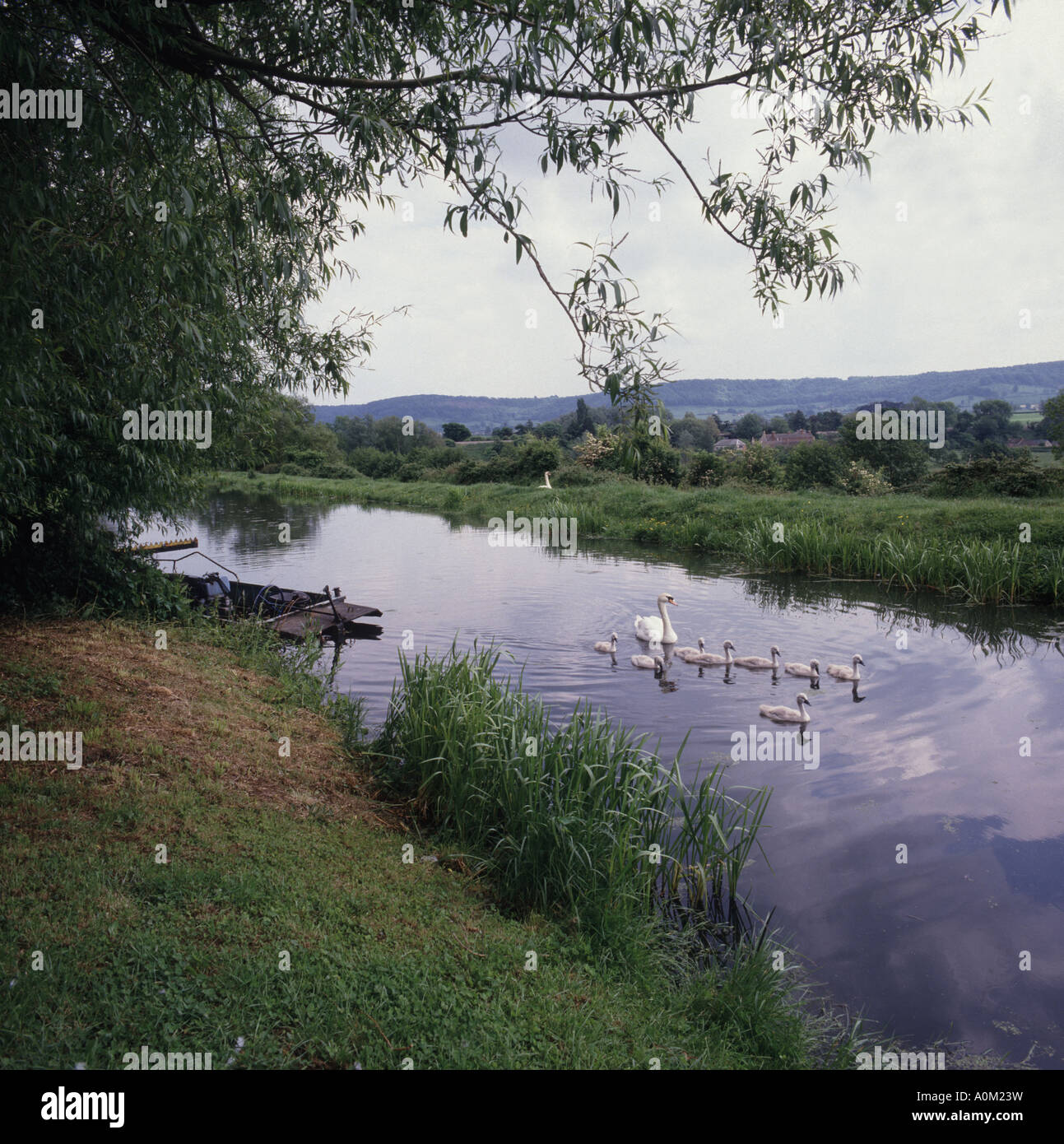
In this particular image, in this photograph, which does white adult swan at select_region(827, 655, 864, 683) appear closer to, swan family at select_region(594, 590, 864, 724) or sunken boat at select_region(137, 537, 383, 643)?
swan family at select_region(594, 590, 864, 724)

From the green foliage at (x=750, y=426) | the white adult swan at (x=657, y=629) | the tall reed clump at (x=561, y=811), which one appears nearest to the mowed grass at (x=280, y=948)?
the tall reed clump at (x=561, y=811)

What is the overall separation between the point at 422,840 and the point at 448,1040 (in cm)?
234

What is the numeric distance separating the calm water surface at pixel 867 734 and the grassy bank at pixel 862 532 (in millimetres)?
731

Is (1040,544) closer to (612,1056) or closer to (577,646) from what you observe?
(577,646)

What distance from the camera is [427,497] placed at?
137 ft

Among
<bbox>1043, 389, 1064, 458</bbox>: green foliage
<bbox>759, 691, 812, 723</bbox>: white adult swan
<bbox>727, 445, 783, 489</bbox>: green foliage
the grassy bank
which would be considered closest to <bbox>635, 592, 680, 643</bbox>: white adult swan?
<bbox>759, 691, 812, 723</bbox>: white adult swan

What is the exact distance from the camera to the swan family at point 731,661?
9.38 metres

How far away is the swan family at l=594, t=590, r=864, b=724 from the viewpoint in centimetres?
938

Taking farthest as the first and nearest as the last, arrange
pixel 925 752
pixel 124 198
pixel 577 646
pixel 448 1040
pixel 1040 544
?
pixel 1040 544, pixel 577 646, pixel 925 752, pixel 124 198, pixel 448 1040

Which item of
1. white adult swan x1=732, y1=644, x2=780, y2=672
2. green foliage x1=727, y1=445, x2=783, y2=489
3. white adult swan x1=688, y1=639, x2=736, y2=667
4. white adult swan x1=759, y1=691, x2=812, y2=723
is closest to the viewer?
white adult swan x1=759, y1=691, x2=812, y2=723

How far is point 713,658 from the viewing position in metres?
11.5

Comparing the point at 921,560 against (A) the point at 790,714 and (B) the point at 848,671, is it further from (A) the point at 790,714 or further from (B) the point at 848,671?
(A) the point at 790,714

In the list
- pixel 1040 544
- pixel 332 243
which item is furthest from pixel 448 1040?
pixel 1040 544

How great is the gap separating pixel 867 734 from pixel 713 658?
2.76m
